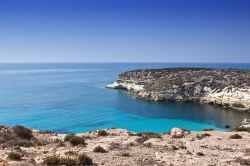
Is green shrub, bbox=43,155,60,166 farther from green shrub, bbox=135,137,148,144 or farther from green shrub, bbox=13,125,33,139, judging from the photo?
green shrub, bbox=13,125,33,139

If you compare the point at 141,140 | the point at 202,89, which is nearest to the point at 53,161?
the point at 141,140

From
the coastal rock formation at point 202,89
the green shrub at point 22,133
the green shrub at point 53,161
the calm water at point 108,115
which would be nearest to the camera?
the green shrub at point 53,161

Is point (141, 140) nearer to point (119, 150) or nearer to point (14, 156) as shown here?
point (119, 150)

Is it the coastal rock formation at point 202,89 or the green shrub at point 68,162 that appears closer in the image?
the green shrub at point 68,162

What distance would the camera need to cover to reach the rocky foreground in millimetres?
16891

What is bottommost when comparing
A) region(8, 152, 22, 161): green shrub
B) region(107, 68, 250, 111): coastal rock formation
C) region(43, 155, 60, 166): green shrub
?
region(107, 68, 250, 111): coastal rock formation

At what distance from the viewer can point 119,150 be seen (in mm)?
20391

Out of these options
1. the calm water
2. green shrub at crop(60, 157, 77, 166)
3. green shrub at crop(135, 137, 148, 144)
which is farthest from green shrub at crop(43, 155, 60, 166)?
the calm water

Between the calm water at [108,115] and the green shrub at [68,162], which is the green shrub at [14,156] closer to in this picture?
the green shrub at [68,162]

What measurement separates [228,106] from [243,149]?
198 ft

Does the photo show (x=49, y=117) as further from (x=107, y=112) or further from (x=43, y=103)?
(x=43, y=103)

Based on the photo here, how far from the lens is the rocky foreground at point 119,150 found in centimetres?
1689

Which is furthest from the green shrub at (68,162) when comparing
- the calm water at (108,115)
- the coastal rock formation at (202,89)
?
the coastal rock formation at (202,89)

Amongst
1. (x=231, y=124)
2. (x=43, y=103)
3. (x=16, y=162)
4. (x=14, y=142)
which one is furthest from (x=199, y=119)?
(x=16, y=162)
